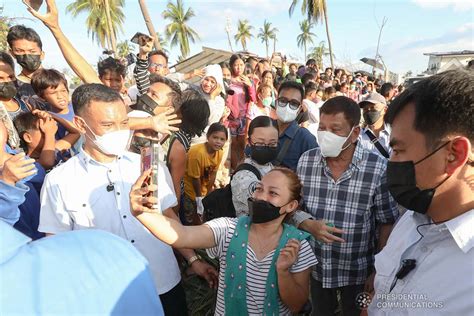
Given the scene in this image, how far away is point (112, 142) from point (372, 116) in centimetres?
324

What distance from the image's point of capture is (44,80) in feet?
10.4

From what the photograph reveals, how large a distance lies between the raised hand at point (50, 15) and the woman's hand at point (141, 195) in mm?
2134

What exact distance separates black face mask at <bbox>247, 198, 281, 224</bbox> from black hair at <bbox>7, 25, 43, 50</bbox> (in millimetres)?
3231

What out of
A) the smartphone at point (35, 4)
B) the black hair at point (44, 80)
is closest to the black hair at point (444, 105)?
the smartphone at point (35, 4)

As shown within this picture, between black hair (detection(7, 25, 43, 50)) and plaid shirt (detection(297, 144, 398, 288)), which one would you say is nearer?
plaid shirt (detection(297, 144, 398, 288))

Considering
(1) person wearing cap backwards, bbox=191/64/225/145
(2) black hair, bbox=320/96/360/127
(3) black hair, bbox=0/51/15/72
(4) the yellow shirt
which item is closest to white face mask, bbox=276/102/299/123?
(4) the yellow shirt

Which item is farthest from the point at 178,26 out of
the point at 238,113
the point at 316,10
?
the point at 238,113

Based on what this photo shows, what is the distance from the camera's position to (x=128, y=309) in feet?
2.58

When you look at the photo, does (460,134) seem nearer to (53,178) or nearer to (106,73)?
(53,178)

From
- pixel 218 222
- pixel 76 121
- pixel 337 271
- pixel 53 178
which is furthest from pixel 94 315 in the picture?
pixel 337 271

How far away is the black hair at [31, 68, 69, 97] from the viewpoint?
3.16m

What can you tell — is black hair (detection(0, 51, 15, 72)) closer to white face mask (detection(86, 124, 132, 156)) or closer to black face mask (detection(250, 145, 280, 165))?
white face mask (detection(86, 124, 132, 156))

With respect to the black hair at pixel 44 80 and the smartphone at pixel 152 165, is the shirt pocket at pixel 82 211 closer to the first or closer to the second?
the smartphone at pixel 152 165

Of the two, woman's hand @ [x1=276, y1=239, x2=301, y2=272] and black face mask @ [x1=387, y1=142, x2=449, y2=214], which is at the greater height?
black face mask @ [x1=387, y1=142, x2=449, y2=214]
